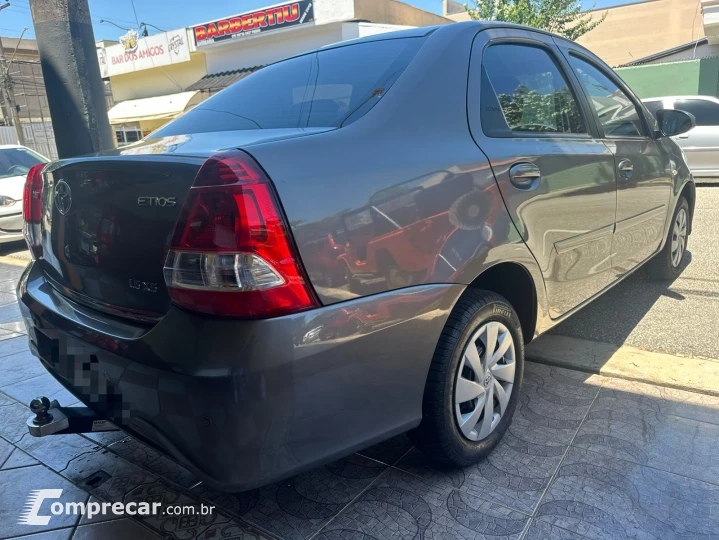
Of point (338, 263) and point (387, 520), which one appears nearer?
point (338, 263)

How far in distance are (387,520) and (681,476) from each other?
3.87 feet

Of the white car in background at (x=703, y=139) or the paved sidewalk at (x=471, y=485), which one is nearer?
the paved sidewalk at (x=471, y=485)

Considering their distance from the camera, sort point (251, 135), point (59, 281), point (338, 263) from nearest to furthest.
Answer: point (338, 263)
point (251, 135)
point (59, 281)

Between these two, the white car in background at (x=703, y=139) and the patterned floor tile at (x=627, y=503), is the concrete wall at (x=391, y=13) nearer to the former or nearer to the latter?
the white car in background at (x=703, y=139)

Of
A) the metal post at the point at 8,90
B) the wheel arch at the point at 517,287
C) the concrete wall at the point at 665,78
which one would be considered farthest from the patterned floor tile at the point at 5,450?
the metal post at the point at 8,90

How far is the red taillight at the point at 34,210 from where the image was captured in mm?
2320

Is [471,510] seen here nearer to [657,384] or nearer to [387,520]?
[387,520]

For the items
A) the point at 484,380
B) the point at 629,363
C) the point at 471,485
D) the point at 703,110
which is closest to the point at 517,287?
the point at 484,380

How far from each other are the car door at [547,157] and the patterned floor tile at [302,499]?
1.18m

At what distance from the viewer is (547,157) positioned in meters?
2.46

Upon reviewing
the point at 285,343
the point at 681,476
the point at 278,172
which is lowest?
the point at 681,476

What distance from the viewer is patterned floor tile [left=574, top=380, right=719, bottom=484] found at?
7.55 ft

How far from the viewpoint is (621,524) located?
1974 millimetres

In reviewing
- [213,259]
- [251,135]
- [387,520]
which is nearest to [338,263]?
[213,259]
